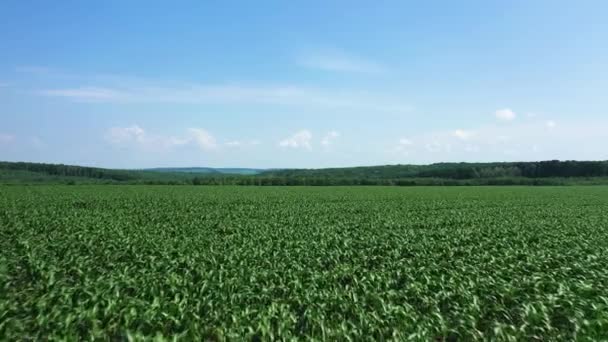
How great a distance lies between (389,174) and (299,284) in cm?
13340

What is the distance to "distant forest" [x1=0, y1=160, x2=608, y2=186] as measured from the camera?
261 feet

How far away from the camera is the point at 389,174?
13825 centimetres

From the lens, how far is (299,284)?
784 centimetres

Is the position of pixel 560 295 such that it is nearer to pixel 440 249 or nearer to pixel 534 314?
pixel 534 314

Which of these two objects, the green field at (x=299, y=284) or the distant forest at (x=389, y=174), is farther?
the distant forest at (x=389, y=174)

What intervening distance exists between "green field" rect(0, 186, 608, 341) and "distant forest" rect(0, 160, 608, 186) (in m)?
60.0

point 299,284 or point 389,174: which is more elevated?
point 389,174

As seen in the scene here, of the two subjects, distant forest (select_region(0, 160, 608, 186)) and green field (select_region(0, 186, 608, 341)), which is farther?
distant forest (select_region(0, 160, 608, 186))

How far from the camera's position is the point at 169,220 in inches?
740

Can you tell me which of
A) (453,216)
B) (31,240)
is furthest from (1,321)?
(453,216)

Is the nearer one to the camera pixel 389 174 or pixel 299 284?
pixel 299 284

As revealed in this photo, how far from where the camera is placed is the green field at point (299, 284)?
5941 millimetres

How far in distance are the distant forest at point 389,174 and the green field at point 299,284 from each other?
60045mm

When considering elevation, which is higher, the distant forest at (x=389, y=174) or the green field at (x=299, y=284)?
the distant forest at (x=389, y=174)
